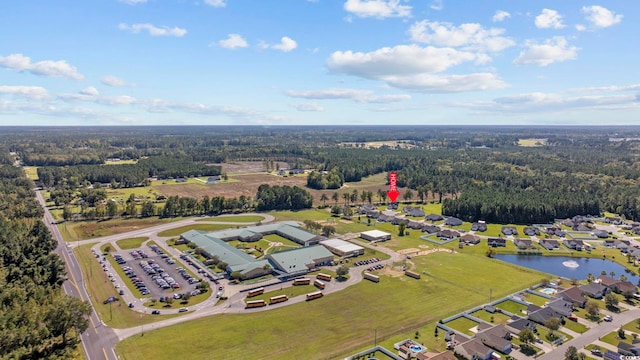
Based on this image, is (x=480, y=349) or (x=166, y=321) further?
(x=166, y=321)

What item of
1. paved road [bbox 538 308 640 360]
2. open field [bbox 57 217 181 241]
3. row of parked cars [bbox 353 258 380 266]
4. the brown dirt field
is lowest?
paved road [bbox 538 308 640 360]

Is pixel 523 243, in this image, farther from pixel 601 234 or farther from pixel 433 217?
pixel 433 217

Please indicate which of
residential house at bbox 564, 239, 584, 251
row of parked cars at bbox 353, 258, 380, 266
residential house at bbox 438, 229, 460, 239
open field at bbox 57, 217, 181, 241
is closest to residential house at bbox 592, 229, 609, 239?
residential house at bbox 564, 239, 584, 251

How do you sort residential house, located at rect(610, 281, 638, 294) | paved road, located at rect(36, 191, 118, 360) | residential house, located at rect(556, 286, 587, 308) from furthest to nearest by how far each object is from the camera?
residential house, located at rect(610, 281, 638, 294) → residential house, located at rect(556, 286, 587, 308) → paved road, located at rect(36, 191, 118, 360)

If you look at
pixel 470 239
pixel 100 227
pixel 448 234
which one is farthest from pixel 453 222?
pixel 100 227

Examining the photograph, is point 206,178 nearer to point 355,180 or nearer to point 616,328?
point 355,180

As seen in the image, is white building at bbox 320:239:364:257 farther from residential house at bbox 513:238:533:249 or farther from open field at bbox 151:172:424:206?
open field at bbox 151:172:424:206

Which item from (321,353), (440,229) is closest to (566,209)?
(440,229)

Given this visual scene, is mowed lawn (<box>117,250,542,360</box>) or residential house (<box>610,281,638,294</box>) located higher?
residential house (<box>610,281,638,294</box>)
